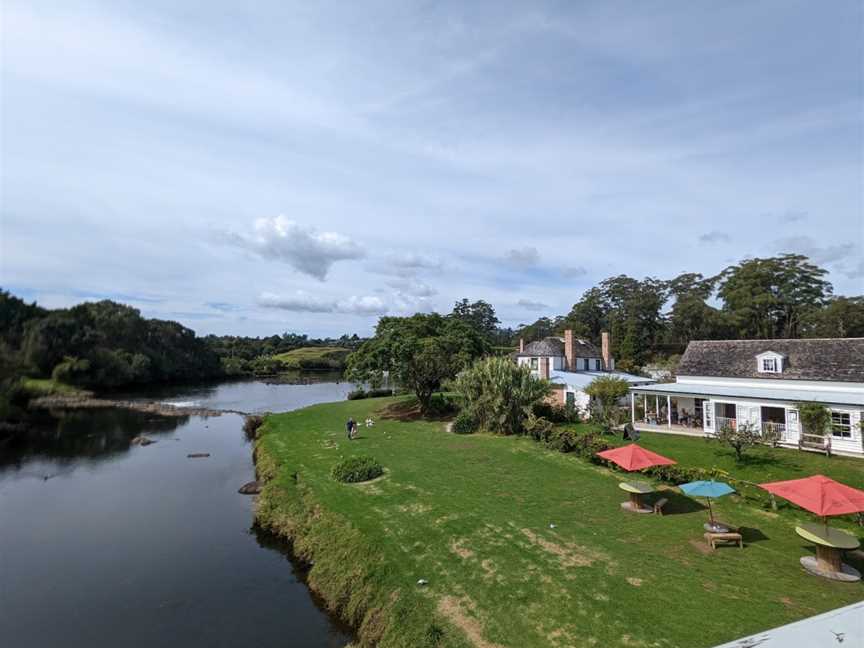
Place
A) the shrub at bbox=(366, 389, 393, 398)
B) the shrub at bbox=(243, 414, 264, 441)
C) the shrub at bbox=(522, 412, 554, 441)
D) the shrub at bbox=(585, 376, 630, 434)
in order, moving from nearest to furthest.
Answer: the shrub at bbox=(522, 412, 554, 441) → the shrub at bbox=(585, 376, 630, 434) → the shrub at bbox=(243, 414, 264, 441) → the shrub at bbox=(366, 389, 393, 398)

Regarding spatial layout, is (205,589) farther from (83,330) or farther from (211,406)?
(83,330)

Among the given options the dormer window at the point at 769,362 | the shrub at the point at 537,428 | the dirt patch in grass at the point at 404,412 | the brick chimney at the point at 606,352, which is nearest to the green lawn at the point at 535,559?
the shrub at the point at 537,428

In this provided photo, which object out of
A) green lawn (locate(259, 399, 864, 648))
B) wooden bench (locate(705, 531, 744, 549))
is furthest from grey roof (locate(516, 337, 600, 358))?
wooden bench (locate(705, 531, 744, 549))

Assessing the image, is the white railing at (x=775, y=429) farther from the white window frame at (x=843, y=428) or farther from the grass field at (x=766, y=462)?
the white window frame at (x=843, y=428)

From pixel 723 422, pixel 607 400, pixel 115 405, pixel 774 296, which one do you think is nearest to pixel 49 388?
pixel 115 405

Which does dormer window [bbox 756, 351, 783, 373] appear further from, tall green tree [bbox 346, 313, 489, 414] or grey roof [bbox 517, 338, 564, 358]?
tall green tree [bbox 346, 313, 489, 414]

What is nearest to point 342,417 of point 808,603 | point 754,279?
point 808,603
